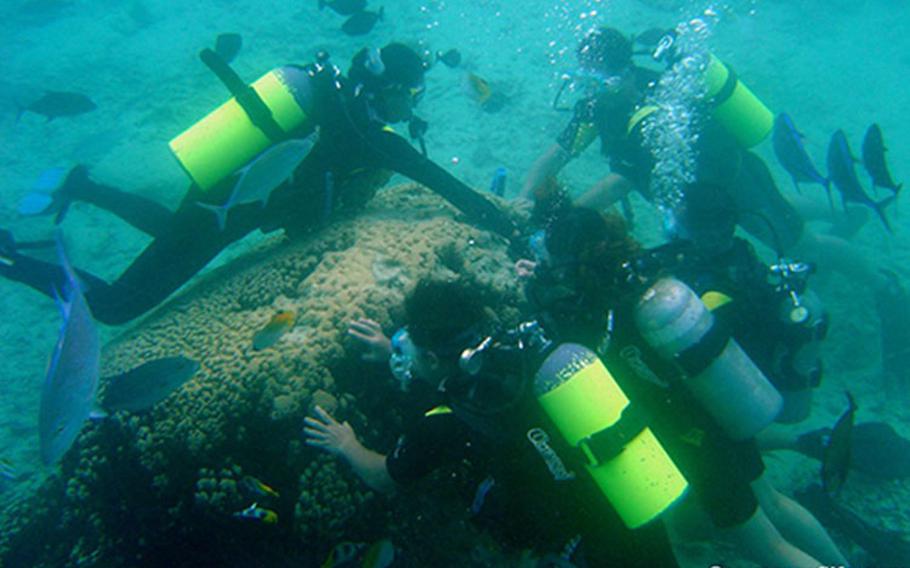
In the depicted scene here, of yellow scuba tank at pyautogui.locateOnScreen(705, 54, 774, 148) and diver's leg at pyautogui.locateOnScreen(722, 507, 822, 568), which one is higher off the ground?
yellow scuba tank at pyautogui.locateOnScreen(705, 54, 774, 148)

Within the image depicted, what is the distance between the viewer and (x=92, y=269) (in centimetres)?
891

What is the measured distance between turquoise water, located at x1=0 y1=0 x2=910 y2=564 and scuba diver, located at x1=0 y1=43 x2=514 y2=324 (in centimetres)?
339

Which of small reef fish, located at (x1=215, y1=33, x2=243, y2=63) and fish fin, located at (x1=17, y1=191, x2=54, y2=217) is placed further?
small reef fish, located at (x1=215, y1=33, x2=243, y2=63)

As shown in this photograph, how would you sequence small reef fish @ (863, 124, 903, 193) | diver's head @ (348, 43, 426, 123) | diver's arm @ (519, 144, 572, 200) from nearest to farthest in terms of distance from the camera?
1. diver's head @ (348, 43, 426, 123)
2. small reef fish @ (863, 124, 903, 193)
3. diver's arm @ (519, 144, 572, 200)

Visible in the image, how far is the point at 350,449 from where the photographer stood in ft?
9.75

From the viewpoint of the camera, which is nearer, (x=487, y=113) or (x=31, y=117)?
(x=487, y=113)

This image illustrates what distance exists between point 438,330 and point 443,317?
8cm

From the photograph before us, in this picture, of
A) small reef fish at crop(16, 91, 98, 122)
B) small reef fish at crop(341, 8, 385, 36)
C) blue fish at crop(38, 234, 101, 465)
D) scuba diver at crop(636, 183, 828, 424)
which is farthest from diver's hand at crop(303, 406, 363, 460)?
small reef fish at crop(16, 91, 98, 122)

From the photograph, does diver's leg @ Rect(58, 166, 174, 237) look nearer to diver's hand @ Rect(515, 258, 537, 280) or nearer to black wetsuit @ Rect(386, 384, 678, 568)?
diver's hand @ Rect(515, 258, 537, 280)

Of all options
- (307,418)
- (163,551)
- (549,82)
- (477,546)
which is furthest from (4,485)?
(549,82)

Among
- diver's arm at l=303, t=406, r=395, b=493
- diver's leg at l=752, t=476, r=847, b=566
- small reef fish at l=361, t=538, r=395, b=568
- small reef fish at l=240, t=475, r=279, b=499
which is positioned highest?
diver's arm at l=303, t=406, r=395, b=493

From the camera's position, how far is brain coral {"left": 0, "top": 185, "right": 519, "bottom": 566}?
3.14 metres

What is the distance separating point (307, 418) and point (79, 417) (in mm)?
1281

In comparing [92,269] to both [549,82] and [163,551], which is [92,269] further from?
[549,82]
